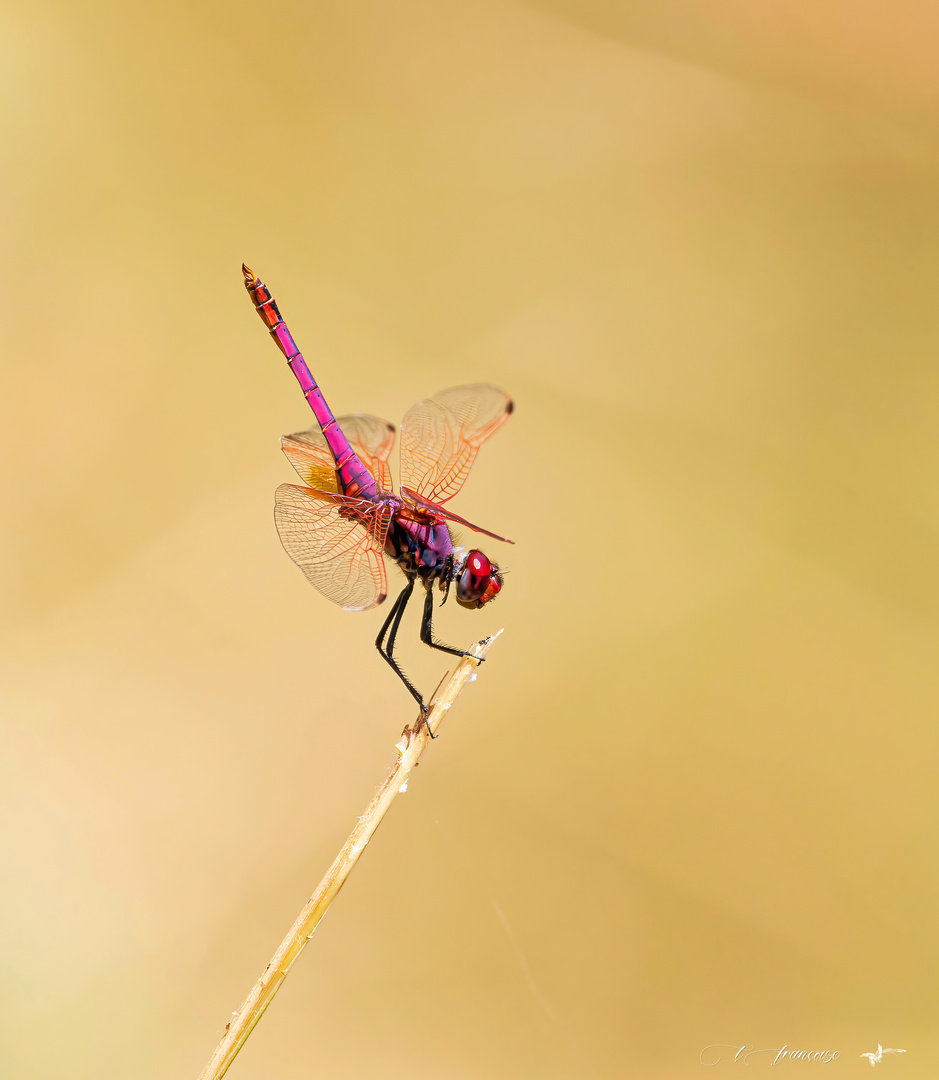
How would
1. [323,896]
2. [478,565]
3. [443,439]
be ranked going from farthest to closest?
[443,439] → [478,565] → [323,896]

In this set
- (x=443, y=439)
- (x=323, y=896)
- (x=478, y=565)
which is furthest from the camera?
(x=443, y=439)

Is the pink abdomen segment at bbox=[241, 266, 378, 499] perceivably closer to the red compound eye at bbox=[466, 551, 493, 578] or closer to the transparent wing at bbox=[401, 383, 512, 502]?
the transparent wing at bbox=[401, 383, 512, 502]

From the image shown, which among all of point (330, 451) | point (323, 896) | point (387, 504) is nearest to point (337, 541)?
point (387, 504)

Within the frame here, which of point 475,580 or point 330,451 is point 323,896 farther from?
point 330,451

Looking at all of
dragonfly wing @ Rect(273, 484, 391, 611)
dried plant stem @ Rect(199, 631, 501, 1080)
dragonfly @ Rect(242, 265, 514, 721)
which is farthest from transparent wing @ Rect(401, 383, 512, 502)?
dried plant stem @ Rect(199, 631, 501, 1080)

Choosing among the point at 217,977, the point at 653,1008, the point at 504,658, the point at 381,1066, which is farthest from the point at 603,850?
the point at 217,977

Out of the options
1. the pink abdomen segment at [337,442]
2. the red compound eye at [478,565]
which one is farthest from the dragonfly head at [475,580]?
the pink abdomen segment at [337,442]

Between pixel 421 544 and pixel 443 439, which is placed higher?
pixel 443 439
